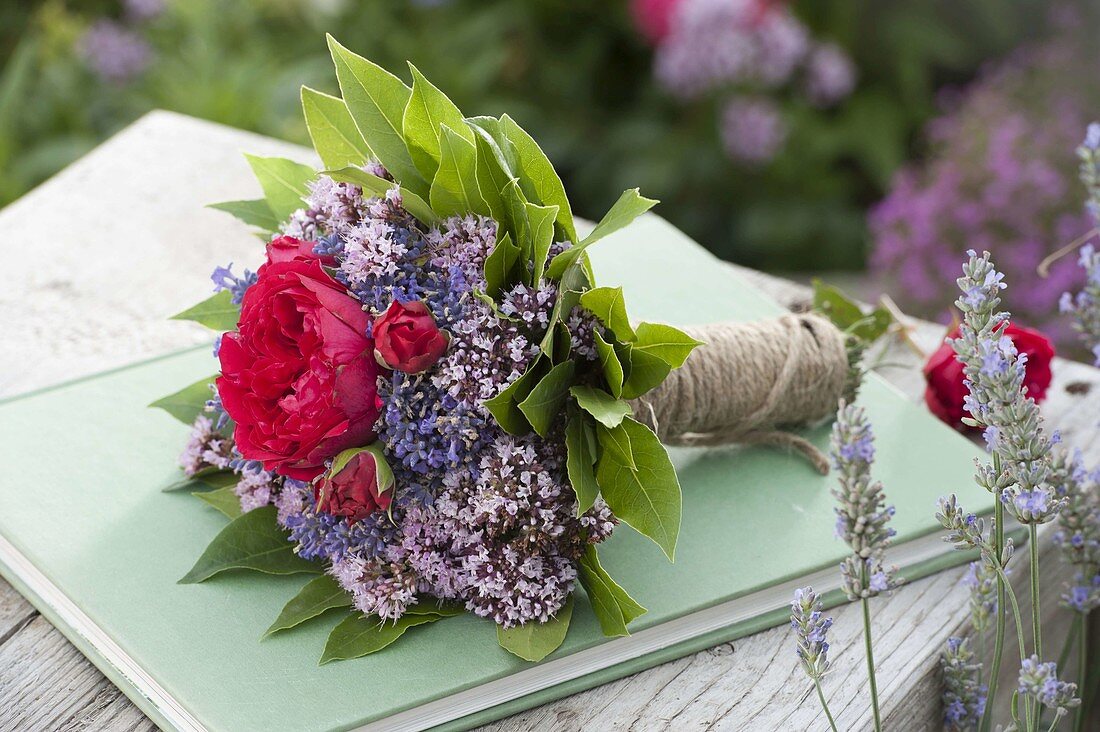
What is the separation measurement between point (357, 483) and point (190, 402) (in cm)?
28

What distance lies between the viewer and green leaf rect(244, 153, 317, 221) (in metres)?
1.00

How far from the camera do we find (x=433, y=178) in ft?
2.89

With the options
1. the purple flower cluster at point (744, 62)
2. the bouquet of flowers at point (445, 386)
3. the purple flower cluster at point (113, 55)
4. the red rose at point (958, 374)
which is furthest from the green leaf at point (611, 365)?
the purple flower cluster at point (113, 55)

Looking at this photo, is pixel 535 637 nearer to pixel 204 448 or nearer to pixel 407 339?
pixel 407 339

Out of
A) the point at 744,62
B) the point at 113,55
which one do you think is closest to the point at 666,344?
the point at 744,62

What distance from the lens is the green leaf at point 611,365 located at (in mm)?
830

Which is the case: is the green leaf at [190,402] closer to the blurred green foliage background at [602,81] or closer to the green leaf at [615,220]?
the green leaf at [615,220]

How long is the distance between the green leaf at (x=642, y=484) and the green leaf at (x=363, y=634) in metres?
0.16

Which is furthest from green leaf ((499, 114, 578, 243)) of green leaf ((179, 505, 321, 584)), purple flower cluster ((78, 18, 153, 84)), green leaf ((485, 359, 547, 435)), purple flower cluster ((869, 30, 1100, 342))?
purple flower cluster ((78, 18, 153, 84))

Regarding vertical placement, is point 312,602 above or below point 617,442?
below

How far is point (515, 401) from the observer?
829 mm

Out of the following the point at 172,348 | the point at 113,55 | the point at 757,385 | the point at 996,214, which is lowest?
the point at 113,55

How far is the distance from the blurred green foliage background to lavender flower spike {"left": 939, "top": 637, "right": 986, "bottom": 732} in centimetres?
201

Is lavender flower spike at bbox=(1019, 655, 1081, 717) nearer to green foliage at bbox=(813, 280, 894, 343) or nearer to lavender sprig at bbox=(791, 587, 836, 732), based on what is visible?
lavender sprig at bbox=(791, 587, 836, 732)
